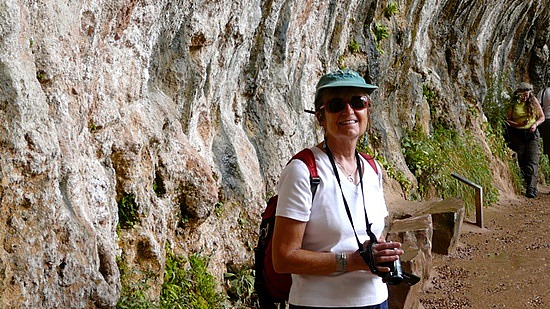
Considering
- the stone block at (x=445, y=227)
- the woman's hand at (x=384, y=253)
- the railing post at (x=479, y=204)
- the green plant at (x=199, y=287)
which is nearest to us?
the woman's hand at (x=384, y=253)

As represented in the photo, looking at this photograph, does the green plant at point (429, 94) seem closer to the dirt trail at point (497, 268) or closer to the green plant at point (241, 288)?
the dirt trail at point (497, 268)

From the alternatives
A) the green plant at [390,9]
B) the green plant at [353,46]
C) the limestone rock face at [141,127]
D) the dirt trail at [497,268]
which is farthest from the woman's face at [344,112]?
the green plant at [390,9]

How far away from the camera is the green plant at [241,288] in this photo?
522 cm

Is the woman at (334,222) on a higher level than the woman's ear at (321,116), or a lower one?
lower

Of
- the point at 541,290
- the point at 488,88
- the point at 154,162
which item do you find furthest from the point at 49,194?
the point at 488,88

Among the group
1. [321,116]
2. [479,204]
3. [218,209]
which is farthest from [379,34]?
[321,116]

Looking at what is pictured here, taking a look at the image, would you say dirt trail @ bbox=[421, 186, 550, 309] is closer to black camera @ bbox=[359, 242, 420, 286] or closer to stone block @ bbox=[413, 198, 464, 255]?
stone block @ bbox=[413, 198, 464, 255]

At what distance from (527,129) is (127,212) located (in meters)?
11.1

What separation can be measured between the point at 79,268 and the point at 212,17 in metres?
2.76

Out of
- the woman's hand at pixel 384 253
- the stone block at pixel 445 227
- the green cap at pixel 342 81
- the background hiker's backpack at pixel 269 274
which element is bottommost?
the stone block at pixel 445 227

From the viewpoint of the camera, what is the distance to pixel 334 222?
2.77 metres

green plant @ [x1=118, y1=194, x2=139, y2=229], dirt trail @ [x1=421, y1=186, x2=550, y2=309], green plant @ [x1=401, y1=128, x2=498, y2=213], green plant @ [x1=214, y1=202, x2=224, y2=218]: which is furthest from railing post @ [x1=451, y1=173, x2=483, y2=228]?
green plant @ [x1=118, y1=194, x2=139, y2=229]

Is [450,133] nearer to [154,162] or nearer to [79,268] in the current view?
[154,162]

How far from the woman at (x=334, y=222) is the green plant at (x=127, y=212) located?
177cm
